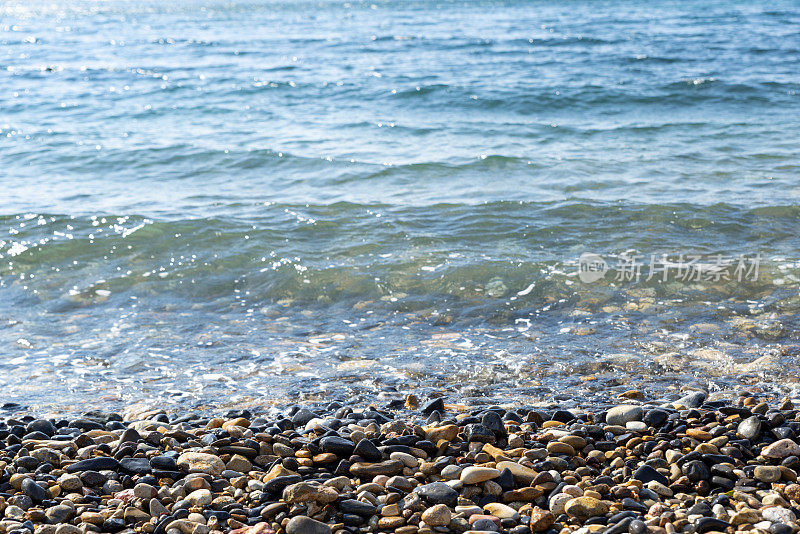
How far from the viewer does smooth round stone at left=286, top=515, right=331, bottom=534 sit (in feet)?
10.5

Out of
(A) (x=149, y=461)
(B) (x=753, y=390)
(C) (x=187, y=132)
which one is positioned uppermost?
(C) (x=187, y=132)

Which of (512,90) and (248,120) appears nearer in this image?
(248,120)

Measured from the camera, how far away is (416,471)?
3770 millimetres

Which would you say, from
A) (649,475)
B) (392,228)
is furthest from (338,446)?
(392,228)

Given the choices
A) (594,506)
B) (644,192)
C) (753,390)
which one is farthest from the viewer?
(644,192)

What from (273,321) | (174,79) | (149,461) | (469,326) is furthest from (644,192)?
(174,79)

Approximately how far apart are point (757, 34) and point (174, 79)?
18092mm

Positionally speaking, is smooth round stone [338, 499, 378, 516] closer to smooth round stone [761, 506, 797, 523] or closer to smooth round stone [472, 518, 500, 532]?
smooth round stone [472, 518, 500, 532]

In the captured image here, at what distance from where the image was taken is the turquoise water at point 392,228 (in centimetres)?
538

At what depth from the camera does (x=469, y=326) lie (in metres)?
6.09

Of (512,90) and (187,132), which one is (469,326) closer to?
(187,132)

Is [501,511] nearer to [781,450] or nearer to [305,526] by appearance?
[305,526]

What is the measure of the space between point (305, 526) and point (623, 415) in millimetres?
2025

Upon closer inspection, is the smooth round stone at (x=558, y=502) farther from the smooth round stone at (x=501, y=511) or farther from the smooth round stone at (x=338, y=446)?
the smooth round stone at (x=338, y=446)
